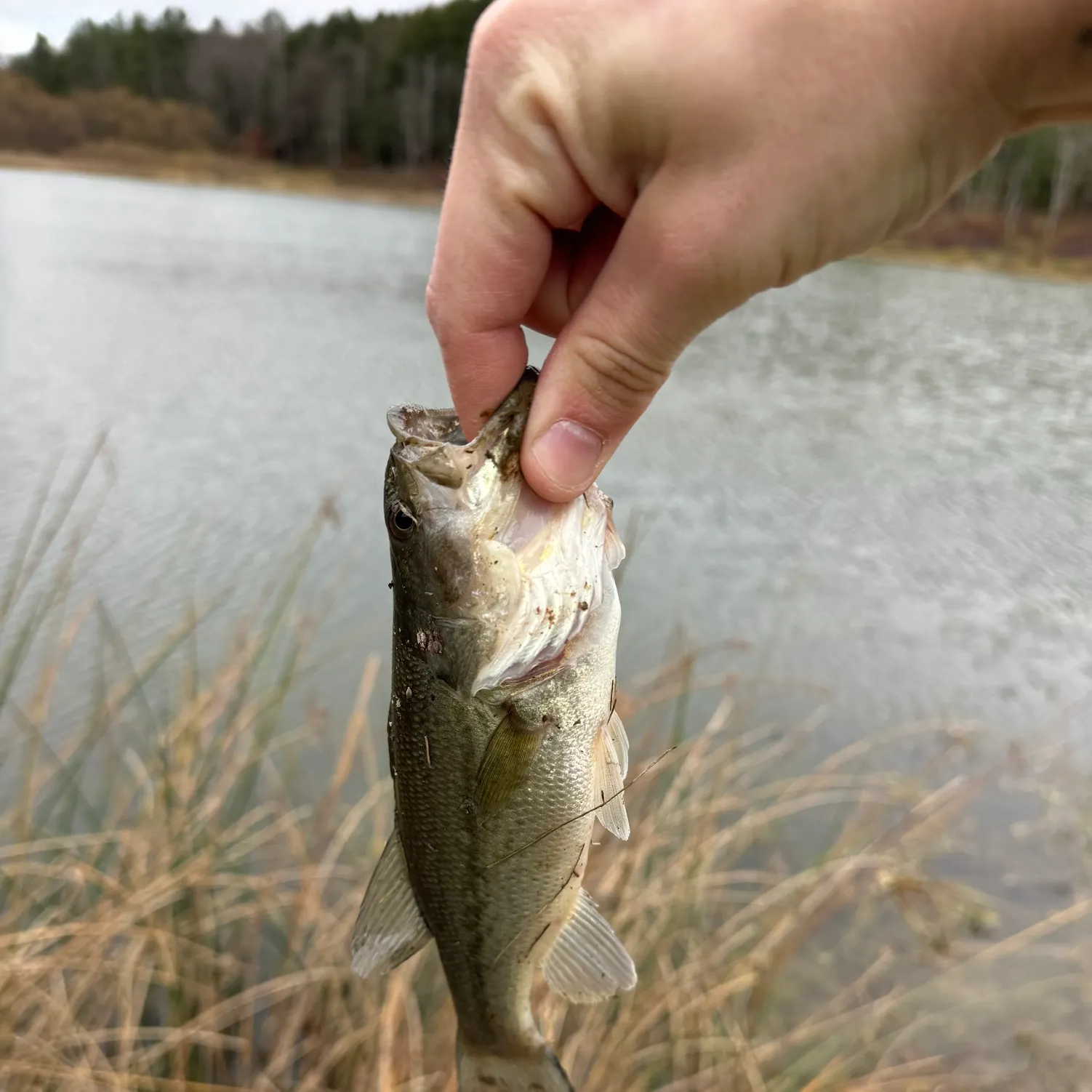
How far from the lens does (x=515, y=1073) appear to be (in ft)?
5.87

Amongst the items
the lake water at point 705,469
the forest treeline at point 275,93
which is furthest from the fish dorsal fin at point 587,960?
the forest treeline at point 275,93

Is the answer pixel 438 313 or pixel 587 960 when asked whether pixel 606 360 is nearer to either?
pixel 438 313

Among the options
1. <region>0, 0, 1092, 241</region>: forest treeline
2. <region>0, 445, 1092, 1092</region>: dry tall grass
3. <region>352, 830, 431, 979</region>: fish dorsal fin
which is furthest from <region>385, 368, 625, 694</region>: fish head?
<region>0, 0, 1092, 241</region>: forest treeline

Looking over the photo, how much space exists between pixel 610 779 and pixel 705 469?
25.1 feet

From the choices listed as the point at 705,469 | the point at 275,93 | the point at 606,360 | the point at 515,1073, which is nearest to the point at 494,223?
the point at 606,360

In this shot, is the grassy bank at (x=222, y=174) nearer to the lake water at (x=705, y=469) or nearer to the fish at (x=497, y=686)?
the lake water at (x=705, y=469)

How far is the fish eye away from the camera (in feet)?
5.37

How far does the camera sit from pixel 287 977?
2840 mm

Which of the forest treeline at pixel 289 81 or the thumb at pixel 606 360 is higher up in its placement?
the forest treeline at pixel 289 81

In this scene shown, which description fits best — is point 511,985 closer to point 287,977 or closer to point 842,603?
point 287,977

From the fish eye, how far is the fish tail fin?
3.62 feet

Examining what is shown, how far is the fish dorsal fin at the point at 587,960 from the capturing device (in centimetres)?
172

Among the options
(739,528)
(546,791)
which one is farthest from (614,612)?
(739,528)

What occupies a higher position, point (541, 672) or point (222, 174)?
point (541, 672)
